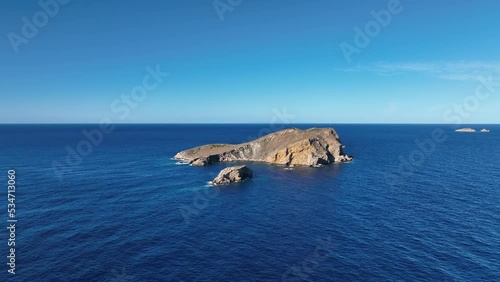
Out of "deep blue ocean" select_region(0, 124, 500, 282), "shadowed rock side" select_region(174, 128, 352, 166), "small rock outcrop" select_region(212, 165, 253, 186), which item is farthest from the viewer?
"shadowed rock side" select_region(174, 128, 352, 166)

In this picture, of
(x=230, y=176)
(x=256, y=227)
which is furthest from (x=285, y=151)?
(x=256, y=227)

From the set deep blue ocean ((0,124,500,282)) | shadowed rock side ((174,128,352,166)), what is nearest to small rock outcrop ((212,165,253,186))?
deep blue ocean ((0,124,500,282))

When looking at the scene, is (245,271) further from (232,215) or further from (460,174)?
(460,174)

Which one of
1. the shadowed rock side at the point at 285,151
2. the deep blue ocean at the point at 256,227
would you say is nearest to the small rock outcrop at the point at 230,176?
the deep blue ocean at the point at 256,227

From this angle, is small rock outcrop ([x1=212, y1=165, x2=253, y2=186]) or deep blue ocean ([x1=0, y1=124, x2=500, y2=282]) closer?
deep blue ocean ([x1=0, y1=124, x2=500, y2=282])

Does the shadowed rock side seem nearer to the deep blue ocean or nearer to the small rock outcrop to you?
the deep blue ocean

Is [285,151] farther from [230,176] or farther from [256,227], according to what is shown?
[256,227]

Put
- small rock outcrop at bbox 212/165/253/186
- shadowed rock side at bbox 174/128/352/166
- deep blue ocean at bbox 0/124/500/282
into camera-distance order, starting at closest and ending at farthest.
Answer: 1. deep blue ocean at bbox 0/124/500/282
2. small rock outcrop at bbox 212/165/253/186
3. shadowed rock side at bbox 174/128/352/166
